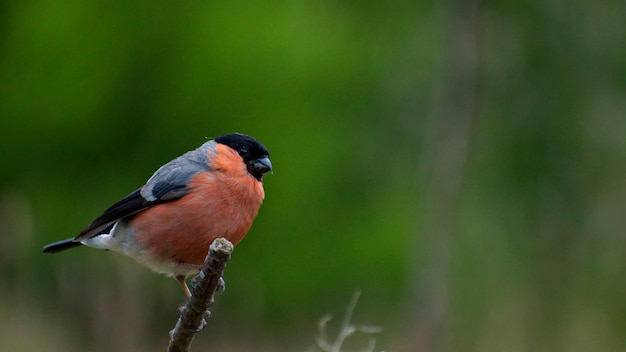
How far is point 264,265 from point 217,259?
21.7ft

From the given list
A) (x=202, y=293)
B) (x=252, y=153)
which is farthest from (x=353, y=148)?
(x=202, y=293)

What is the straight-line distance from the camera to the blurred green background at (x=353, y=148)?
323 inches

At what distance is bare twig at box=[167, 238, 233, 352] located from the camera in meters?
3.40

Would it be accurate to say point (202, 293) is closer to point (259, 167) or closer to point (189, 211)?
point (189, 211)

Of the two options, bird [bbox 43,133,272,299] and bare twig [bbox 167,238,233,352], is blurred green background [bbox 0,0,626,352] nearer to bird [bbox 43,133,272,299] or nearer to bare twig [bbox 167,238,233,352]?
bird [bbox 43,133,272,299]

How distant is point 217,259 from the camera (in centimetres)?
340

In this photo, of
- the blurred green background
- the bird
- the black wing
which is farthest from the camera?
the blurred green background

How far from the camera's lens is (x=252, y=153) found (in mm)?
4719

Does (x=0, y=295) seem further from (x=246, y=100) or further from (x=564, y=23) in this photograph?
(x=564, y=23)

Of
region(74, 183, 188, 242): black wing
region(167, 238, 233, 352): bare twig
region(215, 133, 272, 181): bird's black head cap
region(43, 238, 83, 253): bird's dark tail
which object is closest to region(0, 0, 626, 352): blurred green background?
region(43, 238, 83, 253): bird's dark tail

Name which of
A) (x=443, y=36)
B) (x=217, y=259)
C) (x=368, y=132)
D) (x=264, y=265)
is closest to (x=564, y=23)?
(x=443, y=36)

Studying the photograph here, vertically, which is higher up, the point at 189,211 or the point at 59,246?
the point at 189,211

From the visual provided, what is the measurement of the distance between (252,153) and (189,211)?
0.50 m

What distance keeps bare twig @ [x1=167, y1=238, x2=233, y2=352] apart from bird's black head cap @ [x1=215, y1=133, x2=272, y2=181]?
1167mm
